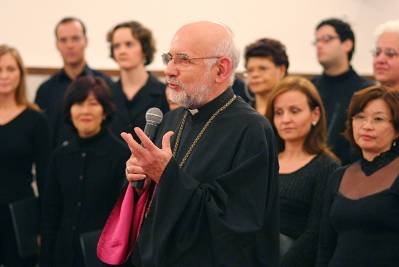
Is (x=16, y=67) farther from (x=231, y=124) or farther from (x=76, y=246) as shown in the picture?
(x=231, y=124)

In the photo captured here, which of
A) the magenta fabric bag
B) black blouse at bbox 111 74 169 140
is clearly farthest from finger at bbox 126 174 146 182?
black blouse at bbox 111 74 169 140

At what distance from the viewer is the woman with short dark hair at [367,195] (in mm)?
3336

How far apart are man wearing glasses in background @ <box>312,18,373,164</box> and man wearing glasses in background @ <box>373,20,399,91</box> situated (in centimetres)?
39

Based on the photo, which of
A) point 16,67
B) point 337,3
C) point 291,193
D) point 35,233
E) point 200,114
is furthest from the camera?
point 337,3

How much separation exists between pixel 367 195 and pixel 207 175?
3.29 ft

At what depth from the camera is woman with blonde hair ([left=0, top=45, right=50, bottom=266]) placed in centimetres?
486

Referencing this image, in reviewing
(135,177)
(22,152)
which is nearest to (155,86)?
(22,152)

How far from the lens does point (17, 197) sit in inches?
192

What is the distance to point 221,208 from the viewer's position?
2672 mm

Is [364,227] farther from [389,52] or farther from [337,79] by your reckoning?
Answer: [337,79]

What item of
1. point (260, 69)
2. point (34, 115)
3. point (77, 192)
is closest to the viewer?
point (77, 192)

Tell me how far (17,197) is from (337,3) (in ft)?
14.7

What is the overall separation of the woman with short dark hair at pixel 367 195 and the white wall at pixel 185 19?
7.85 ft

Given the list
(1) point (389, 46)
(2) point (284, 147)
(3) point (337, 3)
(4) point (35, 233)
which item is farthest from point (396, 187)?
(3) point (337, 3)
